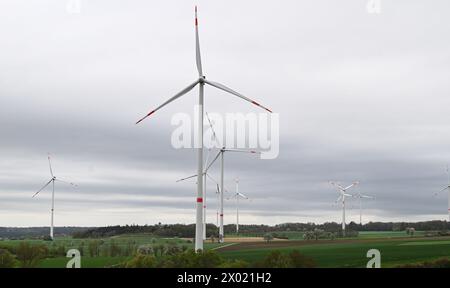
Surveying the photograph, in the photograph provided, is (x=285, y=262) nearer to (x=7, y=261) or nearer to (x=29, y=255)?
(x=7, y=261)

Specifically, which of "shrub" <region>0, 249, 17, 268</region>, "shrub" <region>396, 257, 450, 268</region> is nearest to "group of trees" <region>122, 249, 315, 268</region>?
"shrub" <region>396, 257, 450, 268</region>

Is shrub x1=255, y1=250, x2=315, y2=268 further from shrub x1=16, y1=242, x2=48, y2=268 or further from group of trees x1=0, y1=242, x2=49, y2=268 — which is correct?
shrub x1=16, y1=242, x2=48, y2=268

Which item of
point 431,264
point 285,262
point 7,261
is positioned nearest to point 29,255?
point 7,261

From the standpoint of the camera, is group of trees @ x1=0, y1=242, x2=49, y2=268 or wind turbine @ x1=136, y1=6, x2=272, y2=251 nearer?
wind turbine @ x1=136, y1=6, x2=272, y2=251

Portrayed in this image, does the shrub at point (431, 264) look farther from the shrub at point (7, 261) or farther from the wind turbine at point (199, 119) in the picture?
the shrub at point (7, 261)

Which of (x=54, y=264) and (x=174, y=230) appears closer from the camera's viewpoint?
(x=54, y=264)

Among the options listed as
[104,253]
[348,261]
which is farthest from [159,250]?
[348,261]
